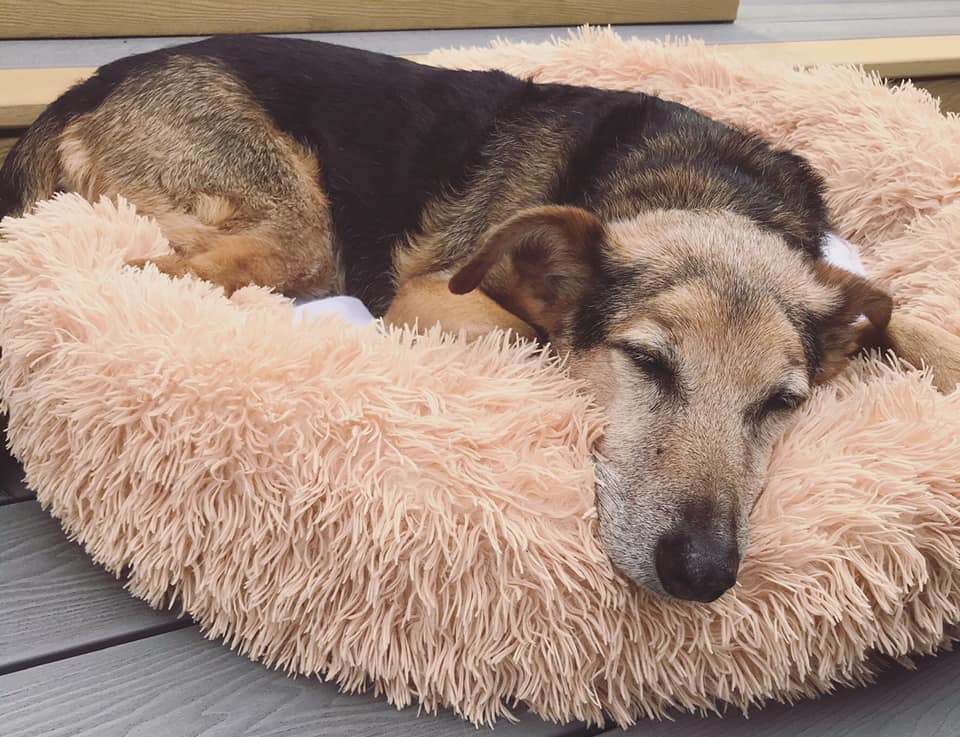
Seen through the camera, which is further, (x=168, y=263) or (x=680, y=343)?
(x=168, y=263)

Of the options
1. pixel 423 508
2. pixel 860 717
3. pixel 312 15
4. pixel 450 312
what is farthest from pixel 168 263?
pixel 312 15

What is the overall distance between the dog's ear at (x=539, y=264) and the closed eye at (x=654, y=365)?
0.22m

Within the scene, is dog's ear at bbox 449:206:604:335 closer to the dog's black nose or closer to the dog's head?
the dog's head

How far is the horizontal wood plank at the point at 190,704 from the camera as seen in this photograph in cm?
150

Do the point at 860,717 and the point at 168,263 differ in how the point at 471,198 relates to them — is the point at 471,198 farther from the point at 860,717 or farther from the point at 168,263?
the point at 860,717

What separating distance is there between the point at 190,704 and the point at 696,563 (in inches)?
35.0

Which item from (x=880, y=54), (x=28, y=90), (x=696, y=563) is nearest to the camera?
(x=696, y=563)

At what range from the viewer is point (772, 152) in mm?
2592

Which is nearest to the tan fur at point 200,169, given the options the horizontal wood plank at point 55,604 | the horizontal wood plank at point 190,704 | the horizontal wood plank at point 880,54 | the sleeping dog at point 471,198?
the sleeping dog at point 471,198

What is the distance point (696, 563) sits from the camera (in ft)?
4.82

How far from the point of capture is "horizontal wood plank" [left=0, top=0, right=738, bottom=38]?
3.47 metres

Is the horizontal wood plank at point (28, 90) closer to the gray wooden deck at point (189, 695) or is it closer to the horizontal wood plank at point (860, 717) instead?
the gray wooden deck at point (189, 695)

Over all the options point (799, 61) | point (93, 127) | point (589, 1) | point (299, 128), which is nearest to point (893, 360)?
point (299, 128)

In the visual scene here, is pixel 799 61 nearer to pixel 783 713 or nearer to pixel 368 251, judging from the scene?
pixel 368 251
